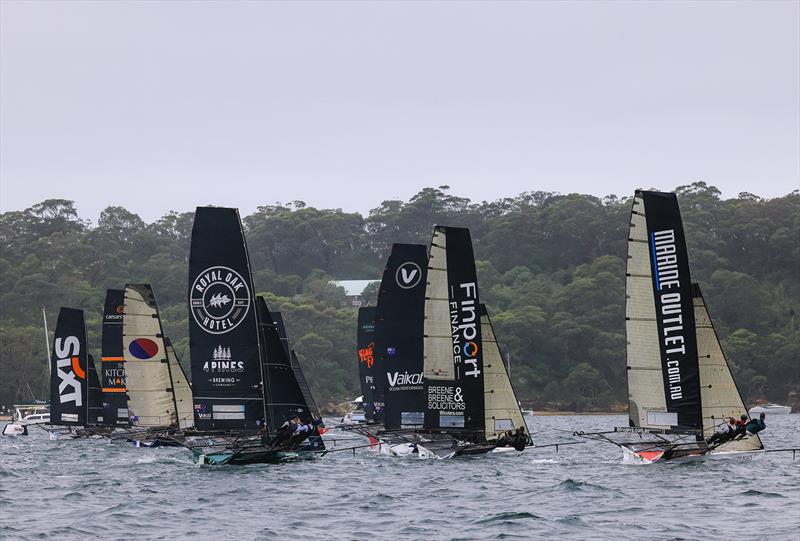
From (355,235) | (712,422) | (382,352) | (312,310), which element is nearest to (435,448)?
(382,352)

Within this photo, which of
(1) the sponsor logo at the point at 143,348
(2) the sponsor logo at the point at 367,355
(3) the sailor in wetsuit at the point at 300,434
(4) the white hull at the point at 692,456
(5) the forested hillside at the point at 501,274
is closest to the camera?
(4) the white hull at the point at 692,456

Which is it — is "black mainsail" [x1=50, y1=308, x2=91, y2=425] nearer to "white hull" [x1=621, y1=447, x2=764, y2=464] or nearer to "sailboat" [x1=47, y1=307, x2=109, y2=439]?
"sailboat" [x1=47, y1=307, x2=109, y2=439]

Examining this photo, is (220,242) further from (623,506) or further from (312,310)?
(312,310)

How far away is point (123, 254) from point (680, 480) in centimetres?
12258

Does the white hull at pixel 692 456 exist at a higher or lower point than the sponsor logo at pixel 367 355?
lower

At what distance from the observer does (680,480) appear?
28.5 metres

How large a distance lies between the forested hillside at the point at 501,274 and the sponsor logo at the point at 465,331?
240 feet

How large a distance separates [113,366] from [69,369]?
10.7ft

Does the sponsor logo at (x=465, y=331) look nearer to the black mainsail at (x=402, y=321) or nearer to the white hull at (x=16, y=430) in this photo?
the black mainsail at (x=402, y=321)

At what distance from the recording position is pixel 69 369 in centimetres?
5506

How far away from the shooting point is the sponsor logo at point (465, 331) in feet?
120

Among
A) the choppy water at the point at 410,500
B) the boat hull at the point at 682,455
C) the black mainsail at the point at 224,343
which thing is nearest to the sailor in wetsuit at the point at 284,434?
the choppy water at the point at 410,500

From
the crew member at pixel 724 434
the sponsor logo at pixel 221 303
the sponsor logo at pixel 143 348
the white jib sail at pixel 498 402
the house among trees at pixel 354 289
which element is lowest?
the crew member at pixel 724 434

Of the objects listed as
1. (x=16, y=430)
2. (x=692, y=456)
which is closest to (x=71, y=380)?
(x=16, y=430)
